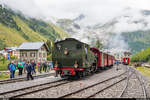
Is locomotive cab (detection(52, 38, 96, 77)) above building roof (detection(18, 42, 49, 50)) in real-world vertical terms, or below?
below

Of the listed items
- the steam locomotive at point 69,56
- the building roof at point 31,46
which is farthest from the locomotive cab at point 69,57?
the building roof at point 31,46

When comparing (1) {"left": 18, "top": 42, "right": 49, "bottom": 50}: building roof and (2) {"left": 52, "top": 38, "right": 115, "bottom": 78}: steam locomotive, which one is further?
(1) {"left": 18, "top": 42, "right": 49, "bottom": 50}: building roof

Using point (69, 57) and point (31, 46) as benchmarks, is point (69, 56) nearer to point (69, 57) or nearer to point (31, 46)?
point (69, 57)

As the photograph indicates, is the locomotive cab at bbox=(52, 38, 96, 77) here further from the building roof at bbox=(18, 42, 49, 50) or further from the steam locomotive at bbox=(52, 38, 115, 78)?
Answer: the building roof at bbox=(18, 42, 49, 50)

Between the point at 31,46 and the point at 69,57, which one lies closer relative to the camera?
the point at 69,57

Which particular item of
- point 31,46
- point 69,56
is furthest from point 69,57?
point 31,46

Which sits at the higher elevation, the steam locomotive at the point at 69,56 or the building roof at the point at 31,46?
the building roof at the point at 31,46

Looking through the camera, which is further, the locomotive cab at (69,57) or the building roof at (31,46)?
the building roof at (31,46)

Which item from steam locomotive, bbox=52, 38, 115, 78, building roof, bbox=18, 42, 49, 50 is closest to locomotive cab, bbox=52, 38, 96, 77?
steam locomotive, bbox=52, 38, 115, 78

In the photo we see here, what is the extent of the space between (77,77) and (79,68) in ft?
6.94

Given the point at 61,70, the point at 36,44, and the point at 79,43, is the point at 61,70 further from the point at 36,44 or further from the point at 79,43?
the point at 36,44

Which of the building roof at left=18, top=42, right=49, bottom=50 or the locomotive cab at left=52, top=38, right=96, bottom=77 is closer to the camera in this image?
the locomotive cab at left=52, top=38, right=96, bottom=77

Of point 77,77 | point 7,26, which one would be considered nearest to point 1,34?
point 7,26

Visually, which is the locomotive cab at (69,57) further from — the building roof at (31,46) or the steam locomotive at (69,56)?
the building roof at (31,46)
